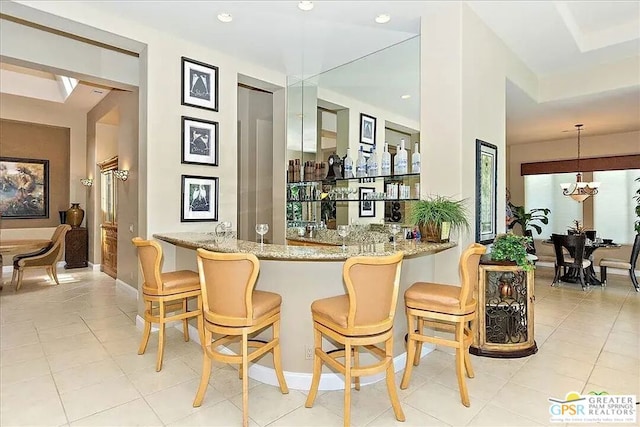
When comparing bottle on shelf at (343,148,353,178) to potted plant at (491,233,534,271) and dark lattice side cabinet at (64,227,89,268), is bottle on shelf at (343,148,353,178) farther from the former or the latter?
dark lattice side cabinet at (64,227,89,268)

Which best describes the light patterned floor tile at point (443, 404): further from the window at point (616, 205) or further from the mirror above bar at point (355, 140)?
the window at point (616, 205)

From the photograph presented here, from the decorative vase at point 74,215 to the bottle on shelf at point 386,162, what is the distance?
6.87 metres

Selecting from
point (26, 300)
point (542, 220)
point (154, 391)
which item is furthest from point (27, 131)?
point (542, 220)

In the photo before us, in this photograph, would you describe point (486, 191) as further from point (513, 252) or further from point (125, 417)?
point (125, 417)

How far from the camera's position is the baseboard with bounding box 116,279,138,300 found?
5.49 metres

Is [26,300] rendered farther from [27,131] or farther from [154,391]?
[27,131]

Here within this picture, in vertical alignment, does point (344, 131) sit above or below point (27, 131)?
below

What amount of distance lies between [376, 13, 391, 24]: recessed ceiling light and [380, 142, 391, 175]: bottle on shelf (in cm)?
127

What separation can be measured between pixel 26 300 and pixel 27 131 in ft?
14.5

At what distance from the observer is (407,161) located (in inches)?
151

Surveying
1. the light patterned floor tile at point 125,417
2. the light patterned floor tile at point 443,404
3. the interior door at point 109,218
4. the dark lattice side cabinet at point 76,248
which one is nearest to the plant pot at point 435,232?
the light patterned floor tile at point 443,404

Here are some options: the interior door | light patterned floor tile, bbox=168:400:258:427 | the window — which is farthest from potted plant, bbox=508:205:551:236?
the interior door

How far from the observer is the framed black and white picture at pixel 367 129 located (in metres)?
4.41

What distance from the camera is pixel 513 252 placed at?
3.30m
